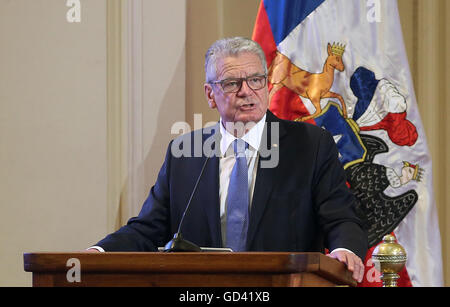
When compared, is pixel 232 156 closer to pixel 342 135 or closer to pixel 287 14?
pixel 342 135

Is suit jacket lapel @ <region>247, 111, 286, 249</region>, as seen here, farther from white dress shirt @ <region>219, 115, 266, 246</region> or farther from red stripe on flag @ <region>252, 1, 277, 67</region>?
red stripe on flag @ <region>252, 1, 277, 67</region>

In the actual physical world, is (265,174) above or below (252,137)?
below

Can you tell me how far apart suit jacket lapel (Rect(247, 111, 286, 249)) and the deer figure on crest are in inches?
24.1

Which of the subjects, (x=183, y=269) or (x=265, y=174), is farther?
(x=265, y=174)

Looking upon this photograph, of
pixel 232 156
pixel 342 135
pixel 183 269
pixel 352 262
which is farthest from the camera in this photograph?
pixel 342 135

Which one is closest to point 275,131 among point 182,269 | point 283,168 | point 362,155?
point 283,168

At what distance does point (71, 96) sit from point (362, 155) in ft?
4.97

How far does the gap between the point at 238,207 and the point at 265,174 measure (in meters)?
0.17

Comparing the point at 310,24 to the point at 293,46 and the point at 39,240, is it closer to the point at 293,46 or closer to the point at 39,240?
the point at 293,46

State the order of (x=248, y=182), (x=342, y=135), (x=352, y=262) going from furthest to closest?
(x=342, y=135) → (x=248, y=182) → (x=352, y=262)

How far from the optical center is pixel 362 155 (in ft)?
11.0

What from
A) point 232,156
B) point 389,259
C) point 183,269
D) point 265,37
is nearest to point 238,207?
point 232,156

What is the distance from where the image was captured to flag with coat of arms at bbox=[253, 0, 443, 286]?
130 inches

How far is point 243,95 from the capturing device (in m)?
2.75
